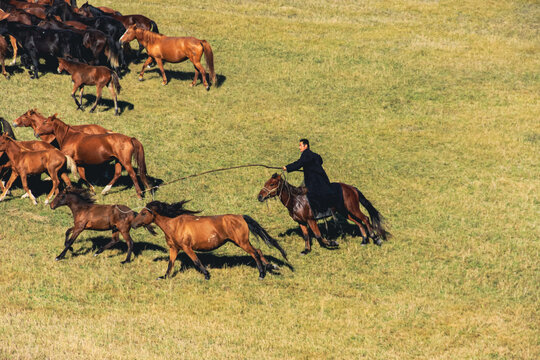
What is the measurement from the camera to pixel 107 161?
1822 cm

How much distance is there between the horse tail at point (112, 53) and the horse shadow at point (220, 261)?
14.1m

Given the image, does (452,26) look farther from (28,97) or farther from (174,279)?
(174,279)

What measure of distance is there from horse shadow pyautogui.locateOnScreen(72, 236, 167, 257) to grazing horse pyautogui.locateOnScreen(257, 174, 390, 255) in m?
2.98

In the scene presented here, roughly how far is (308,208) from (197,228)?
3.23m

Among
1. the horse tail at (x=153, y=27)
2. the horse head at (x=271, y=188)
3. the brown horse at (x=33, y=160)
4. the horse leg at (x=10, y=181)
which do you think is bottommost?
the horse leg at (x=10, y=181)

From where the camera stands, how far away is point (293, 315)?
12.8 m

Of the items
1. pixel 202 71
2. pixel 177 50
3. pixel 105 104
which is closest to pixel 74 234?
pixel 105 104

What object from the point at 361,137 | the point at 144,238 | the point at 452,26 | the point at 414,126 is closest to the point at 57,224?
the point at 144,238

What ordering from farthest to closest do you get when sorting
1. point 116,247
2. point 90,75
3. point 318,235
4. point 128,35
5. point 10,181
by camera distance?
point 128,35
point 90,75
point 10,181
point 318,235
point 116,247

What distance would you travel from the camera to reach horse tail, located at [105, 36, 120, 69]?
26.5 metres

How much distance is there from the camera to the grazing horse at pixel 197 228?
528 inches

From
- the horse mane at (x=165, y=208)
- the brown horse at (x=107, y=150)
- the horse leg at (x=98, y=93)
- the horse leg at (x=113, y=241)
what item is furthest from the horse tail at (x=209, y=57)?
the horse mane at (x=165, y=208)

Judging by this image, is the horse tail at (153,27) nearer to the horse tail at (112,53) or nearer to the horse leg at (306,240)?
the horse tail at (112,53)

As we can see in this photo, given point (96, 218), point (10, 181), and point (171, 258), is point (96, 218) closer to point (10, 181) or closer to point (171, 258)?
point (171, 258)
